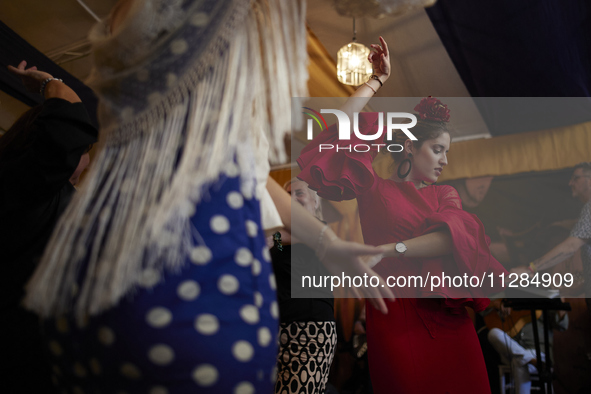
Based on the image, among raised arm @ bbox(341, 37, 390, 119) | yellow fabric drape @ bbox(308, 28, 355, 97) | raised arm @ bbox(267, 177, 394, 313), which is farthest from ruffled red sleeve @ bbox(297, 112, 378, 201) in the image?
yellow fabric drape @ bbox(308, 28, 355, 97)

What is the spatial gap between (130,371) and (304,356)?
98 centimetres

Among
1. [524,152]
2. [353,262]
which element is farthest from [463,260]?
[524,152]

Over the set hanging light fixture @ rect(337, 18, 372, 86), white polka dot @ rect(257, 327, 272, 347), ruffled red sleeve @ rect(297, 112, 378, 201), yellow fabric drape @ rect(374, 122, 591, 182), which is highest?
hanging light fixture @ rect(337, 18, 372, 86)

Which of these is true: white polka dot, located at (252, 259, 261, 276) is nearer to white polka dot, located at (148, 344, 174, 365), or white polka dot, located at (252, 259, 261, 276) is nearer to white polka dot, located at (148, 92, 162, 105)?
white polka dot, located at (148, 344, 174, 365)

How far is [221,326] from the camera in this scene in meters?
0.37

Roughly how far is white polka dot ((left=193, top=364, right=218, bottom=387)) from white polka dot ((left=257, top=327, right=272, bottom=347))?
0.17 feet

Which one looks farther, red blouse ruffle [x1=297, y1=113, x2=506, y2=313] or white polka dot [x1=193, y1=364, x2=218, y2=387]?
red blouse ruffle [x1=297, y1=113, x2=506, y2=313]

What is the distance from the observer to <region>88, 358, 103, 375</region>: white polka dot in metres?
0.37

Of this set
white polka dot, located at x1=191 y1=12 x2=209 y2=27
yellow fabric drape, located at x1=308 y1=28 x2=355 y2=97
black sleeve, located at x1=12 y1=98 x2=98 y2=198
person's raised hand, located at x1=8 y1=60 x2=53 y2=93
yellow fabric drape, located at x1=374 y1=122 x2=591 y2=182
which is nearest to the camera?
white polka dot, located at x1=191 y1=12 x2=209 y2=27

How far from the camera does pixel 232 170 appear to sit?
430 millimetres

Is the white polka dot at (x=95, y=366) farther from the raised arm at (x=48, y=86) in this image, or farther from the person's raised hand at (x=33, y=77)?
the person's raised hand at (x=33, y=77)

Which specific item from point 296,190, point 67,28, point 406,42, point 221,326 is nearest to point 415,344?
point 296,190

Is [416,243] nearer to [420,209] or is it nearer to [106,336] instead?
[420,209]

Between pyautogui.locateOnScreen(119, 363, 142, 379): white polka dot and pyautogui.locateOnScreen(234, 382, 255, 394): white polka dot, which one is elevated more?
pyautogui.locateOnScreen(119, 363, 142, 379): white polka dot
